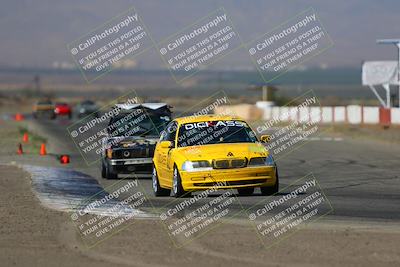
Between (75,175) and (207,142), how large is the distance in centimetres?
655

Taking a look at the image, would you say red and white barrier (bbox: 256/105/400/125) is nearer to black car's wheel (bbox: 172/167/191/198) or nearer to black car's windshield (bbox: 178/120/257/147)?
black car's windshield (bbox: 178/120/257/147)

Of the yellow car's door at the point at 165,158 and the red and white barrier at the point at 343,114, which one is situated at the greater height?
the yellow car's door at the point at 165,158

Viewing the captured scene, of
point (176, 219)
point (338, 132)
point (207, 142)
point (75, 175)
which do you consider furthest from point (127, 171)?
point (338, 132)

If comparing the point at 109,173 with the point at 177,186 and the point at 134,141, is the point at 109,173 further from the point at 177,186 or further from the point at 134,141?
the point at 177,186

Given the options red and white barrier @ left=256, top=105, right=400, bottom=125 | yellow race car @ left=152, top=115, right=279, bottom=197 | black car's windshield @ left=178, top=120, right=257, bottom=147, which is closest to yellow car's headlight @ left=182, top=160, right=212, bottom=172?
yellow race car @ left=152, top=115, right=279, bottom=197

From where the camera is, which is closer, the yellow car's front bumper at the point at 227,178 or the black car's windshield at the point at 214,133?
the yellow car's front bumper at the point at 227,178

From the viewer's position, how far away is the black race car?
22.0 metres

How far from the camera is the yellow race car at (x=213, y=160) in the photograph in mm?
16250

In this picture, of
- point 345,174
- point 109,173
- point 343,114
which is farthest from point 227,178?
point 343,114

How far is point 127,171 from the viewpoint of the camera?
22.0 m

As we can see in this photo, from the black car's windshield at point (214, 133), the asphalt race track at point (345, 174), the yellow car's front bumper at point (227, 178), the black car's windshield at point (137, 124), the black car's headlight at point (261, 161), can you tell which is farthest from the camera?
the black car's windshield at point (137, 124)

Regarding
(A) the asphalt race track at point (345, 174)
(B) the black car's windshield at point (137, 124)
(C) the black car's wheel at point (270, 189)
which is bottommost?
(A) the asphalt race track at point (345, 174)

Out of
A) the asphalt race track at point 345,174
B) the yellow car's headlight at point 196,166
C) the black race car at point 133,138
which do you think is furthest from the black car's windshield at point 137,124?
the yellow car's headlight at point 196,166

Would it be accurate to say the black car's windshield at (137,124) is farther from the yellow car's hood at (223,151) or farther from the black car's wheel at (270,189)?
the black car's wheel at (270,189)
